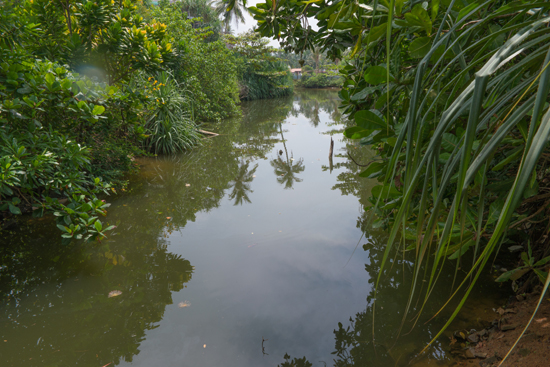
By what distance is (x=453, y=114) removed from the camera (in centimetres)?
56

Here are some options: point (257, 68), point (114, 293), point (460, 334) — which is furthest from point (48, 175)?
point (257, 68)

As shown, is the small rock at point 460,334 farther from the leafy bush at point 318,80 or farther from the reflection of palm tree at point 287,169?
the leafy bush at point 318,80

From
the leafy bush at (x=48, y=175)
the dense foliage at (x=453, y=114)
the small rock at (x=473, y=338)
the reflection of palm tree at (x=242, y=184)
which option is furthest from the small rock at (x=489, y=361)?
the reflection of palm tree at (x=242, y=184)

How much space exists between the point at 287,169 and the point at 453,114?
515 centimetres

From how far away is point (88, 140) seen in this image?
366cm

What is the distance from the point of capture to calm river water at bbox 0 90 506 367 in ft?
6.38

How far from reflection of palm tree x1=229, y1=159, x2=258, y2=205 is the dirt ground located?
297 cm

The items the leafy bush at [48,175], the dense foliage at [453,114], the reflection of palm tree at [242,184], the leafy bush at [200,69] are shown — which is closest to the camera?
the dense foliage at [453,114]

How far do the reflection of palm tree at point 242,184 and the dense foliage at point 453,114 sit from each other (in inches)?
81.6

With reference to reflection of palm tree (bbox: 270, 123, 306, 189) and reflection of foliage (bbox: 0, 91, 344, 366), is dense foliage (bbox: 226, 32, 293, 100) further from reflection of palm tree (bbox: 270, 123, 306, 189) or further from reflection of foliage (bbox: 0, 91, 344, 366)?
reflection of foliage (bbox: 0, 91, 344, 366)

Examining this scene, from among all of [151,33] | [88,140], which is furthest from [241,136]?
[88,140]

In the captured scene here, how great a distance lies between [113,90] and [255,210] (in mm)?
2091

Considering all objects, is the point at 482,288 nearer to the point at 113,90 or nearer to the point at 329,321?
the point at 329,321

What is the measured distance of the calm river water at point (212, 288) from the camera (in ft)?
6.38
